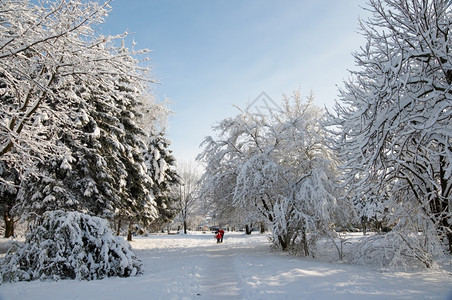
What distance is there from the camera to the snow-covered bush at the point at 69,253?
720 cm

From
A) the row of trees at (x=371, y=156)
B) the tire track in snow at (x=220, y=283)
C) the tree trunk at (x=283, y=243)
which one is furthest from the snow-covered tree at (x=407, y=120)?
the tree trunk at (x=283, y=243)

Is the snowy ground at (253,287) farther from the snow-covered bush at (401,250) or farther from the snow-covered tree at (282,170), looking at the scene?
the snow-covered tree at (282,170)

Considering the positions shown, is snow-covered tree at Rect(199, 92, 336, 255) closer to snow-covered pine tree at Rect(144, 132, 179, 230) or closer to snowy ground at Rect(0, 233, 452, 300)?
snowy ground at Rect(0, 233, 452, 300)

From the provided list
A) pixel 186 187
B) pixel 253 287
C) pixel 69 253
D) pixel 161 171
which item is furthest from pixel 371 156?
pixel 186 187

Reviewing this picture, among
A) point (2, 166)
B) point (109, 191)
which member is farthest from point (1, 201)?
point (109, 191)

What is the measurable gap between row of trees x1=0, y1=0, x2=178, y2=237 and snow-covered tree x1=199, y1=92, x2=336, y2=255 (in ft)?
15.8

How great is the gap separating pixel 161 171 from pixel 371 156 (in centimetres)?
1760

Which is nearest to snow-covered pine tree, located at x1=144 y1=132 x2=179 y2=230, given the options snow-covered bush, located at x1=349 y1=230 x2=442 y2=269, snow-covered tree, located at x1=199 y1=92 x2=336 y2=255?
snow-covered tree, located at x1=199 y1=92 x2=336 y2=255

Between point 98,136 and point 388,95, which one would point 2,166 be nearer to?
point 98,136

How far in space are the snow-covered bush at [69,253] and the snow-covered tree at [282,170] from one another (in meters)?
5.51

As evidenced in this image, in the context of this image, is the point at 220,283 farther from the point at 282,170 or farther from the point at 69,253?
the point at 282,170

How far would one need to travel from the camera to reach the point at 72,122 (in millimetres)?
6234

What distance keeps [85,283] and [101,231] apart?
1.65 metres

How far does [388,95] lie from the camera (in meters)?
5.82
